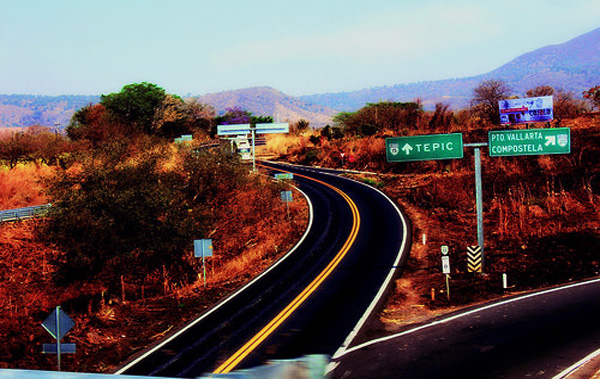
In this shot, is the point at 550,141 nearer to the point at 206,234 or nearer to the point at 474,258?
the point at 474,258

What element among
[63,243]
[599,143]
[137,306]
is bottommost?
[137,306]

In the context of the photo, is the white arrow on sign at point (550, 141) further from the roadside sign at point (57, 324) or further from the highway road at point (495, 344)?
the roadside sign at point (57, 324)

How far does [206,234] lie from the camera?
34.9 meters

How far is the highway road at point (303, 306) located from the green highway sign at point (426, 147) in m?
5.61

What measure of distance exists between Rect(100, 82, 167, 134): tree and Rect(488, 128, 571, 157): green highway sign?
6413 centimetres

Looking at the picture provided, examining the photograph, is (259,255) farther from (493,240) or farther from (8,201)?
(8,201)

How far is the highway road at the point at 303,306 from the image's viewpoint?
15484 mm

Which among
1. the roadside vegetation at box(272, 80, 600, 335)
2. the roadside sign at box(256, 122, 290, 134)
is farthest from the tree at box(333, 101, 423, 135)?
the roadside sign at box(256, 122, 290, 134)

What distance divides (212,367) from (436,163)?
Result: 130 feet

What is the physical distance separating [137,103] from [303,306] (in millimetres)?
67794

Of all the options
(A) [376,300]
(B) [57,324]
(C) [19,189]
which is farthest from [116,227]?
(C) [19,189]

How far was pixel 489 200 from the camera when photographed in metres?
35.6

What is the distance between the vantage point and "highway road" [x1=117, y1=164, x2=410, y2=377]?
15.5 metres

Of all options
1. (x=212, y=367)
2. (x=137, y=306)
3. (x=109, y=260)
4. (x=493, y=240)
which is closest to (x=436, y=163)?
(x=493, y=240)
